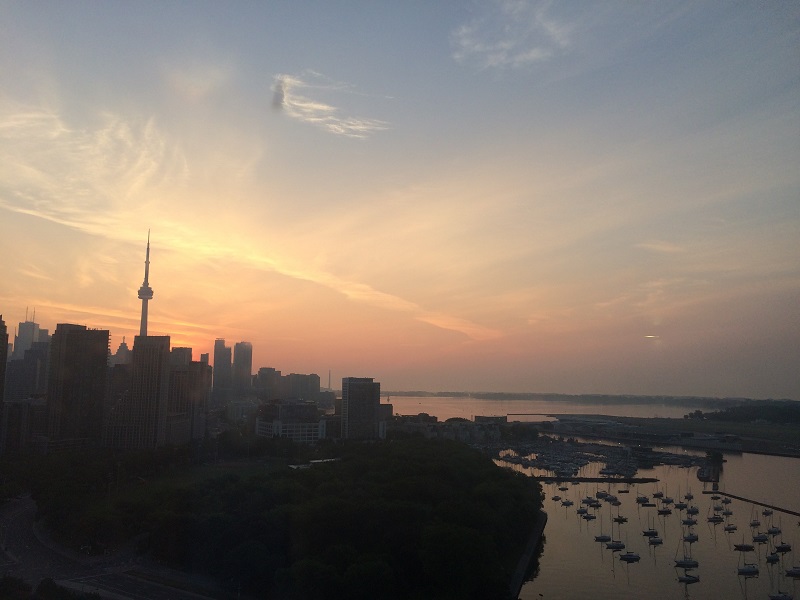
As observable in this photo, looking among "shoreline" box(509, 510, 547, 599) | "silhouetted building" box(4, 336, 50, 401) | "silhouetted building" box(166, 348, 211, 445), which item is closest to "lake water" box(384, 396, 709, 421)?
"silhouetted building" box(166, 348, 211, 445)

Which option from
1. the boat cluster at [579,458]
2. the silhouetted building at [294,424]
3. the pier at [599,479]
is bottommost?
the pier at [599,479]

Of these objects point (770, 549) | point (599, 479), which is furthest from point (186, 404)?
point (770, 549)

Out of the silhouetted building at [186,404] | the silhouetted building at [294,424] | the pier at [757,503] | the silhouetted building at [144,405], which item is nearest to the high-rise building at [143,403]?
the silhouetted building at [144,405]

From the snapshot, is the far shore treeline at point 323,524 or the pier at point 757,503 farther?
the pier at point 757,503

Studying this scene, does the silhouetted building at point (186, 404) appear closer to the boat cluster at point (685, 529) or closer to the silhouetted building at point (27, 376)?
the silhouetted building at point (27, 376)

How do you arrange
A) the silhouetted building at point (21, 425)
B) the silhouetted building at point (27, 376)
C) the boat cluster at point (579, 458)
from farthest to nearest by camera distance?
1. the silhouetted building at point (27, 376)
2. the boat cluster at point (579, 458)
3. the silhouetted building at point (21, 425)

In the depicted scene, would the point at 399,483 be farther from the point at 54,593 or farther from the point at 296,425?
the point at 296,425

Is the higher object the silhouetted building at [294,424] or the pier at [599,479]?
the silhouetted building at [294,424]
